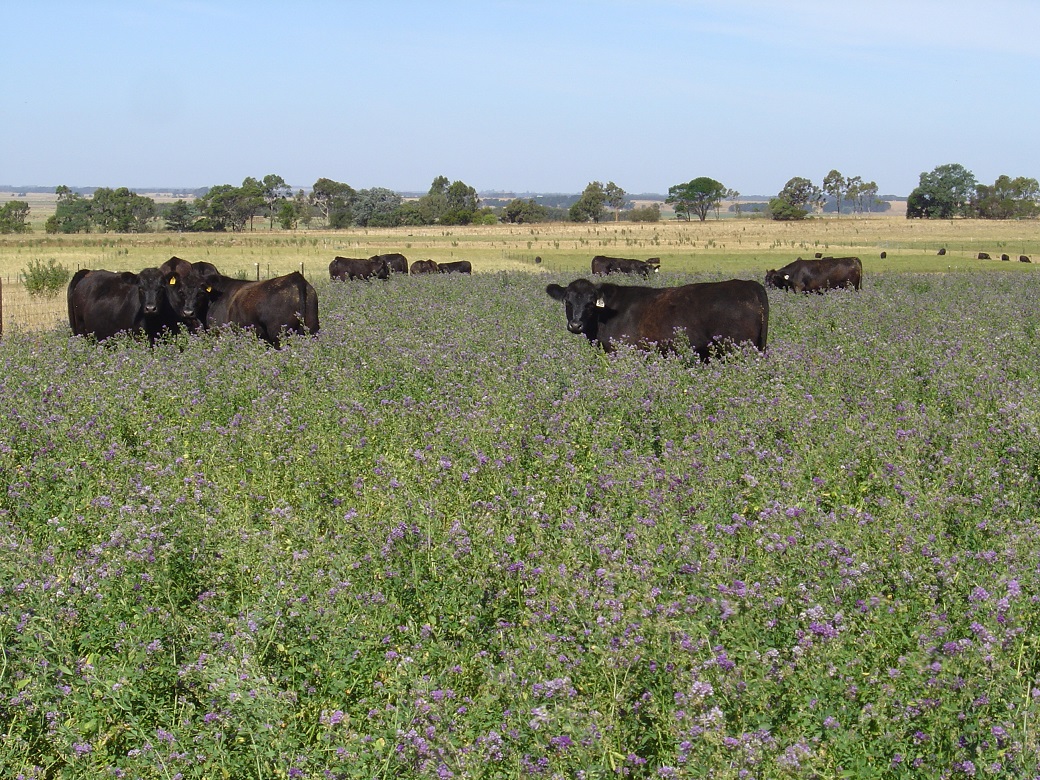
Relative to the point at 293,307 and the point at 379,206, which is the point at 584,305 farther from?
the point at 379,206

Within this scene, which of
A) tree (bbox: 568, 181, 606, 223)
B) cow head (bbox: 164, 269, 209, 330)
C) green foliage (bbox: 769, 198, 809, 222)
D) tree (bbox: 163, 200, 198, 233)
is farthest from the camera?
tree (bbox: 568, 181, 606, 223)

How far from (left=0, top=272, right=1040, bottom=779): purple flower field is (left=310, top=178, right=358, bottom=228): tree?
135 metres

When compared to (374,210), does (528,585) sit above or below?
below

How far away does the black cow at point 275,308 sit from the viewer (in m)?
15.1

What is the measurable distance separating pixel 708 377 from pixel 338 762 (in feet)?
22.4

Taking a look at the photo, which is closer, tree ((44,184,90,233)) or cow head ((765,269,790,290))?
cow head ((765,269,790,290))

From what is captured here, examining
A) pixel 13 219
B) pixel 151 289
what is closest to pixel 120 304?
pixel 151 289

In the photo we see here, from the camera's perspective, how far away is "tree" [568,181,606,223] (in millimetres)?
149000

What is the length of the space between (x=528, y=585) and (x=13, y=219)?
127918mm

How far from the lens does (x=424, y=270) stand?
35719 mm

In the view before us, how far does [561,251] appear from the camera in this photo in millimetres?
64938

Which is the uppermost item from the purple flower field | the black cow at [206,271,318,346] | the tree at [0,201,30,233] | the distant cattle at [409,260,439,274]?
the tree at [0,201,30,233]

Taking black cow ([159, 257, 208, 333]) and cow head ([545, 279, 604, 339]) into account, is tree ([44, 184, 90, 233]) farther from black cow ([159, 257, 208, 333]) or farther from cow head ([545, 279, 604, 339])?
cow head ([545, 279, 604, 339])

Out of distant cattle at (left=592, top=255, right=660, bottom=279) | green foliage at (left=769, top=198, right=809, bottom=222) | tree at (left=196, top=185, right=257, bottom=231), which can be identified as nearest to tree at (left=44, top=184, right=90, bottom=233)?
tree at (left=196, top=185, right=257, bottom=231)
